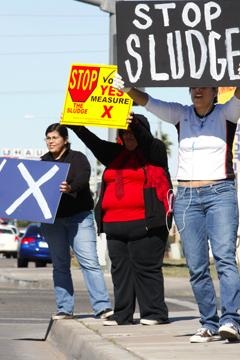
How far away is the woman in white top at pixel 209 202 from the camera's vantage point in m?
9.35

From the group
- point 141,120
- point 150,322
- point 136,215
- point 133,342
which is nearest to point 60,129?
point 141,120

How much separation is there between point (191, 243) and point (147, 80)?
4.14 ft

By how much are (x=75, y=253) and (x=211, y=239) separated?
2.85 metres

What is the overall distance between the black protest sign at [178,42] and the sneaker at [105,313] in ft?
9.78

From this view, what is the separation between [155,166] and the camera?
440 inches

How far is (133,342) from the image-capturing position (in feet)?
32.0

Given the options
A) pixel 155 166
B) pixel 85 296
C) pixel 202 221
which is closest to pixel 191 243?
pixel 202 221

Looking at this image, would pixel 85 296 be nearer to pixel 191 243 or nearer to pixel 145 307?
pixel 145 307

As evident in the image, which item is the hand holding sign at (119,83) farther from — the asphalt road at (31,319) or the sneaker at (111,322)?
the sneaker at (111,322)

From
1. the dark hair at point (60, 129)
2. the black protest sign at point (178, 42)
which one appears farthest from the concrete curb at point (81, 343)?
the black protest sign at point (178, 42)

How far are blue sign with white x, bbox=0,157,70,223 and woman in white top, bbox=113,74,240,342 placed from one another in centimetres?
227

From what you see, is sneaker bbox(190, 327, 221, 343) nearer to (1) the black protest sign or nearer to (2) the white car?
(1) the black protest sign

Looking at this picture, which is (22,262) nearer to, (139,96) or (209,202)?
(139,96)

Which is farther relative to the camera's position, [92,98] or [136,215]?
[92,98]
